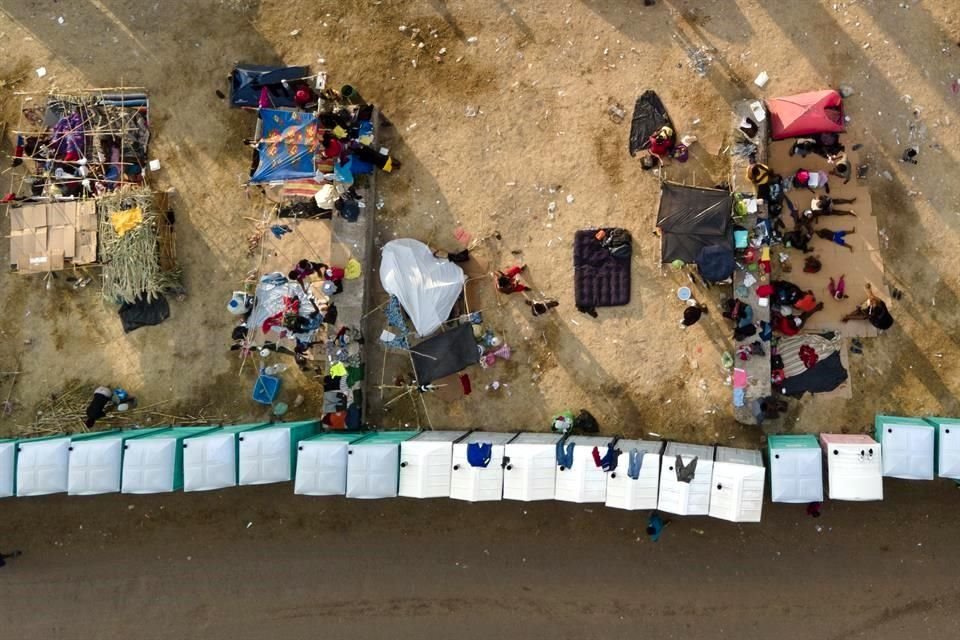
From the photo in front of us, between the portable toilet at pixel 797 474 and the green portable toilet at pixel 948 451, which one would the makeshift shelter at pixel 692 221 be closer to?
the portable toilet at pixel 797 474

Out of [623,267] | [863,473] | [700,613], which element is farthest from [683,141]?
[700,613]

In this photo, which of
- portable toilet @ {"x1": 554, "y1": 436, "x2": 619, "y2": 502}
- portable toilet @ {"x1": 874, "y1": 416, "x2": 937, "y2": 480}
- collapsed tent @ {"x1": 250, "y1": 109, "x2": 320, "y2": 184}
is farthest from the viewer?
collapsed tent @ {"x1": 250, "y1": 109, "x2": 320, "y2": 184}

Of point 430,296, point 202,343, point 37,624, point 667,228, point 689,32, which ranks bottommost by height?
point 37,624

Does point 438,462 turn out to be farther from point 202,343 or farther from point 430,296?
point 202,343

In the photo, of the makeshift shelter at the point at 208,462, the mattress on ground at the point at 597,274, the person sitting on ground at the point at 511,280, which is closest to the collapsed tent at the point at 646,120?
the mattress on ground at the point at 597,274

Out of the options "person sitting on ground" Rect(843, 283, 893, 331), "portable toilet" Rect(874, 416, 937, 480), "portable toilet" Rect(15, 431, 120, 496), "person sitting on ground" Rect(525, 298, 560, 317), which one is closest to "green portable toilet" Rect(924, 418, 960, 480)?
"portable toilet" Rect(874, 416, 937, 480)

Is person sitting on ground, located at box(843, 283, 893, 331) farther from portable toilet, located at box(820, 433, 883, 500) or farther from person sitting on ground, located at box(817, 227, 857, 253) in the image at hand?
portable toilet, located at box(820, 433, 883, 500)
